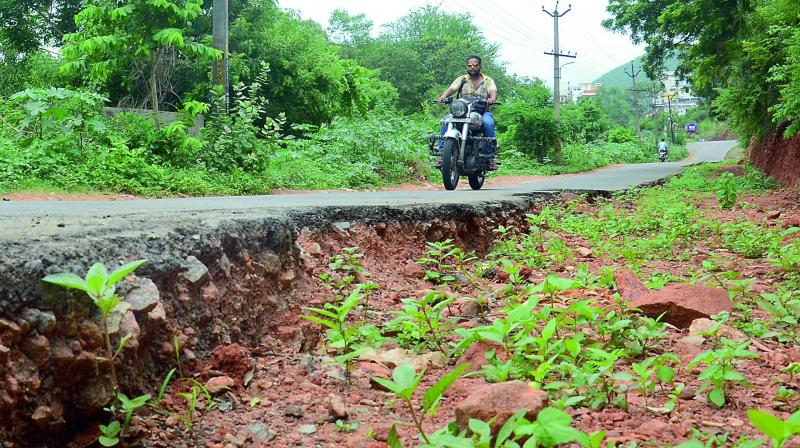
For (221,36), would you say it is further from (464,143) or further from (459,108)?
(464,143)

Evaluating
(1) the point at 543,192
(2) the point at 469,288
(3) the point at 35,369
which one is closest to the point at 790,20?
(1) the point at 543,192

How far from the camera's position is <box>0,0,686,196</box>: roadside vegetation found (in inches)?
328

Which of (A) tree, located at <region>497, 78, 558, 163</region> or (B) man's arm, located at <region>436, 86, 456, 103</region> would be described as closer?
(B) man's arm, located at <region>436, 86, 456, 103</region>

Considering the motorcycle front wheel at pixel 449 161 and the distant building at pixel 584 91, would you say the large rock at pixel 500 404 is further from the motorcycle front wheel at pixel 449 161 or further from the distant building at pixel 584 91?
the distant building at pixel 584 91

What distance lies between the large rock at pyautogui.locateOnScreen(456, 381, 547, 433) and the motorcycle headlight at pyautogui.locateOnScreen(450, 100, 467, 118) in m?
7.29

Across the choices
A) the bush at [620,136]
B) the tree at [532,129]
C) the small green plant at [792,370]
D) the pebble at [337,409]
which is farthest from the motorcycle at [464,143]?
the bush at [620,136]

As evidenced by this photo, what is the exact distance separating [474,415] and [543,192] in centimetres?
575

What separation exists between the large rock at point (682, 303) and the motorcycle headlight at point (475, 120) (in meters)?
6.06

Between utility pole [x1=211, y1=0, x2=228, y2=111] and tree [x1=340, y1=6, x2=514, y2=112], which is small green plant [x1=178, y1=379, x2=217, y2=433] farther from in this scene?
tree [x1=340, y1=6, x2=514, y2=112]

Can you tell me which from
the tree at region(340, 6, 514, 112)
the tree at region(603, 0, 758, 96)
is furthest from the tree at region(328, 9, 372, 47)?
the tree at region(603, 0, 758, 96)

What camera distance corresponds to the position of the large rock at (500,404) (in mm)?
1591

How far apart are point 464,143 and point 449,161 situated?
0.37 meters

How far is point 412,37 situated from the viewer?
54125mm

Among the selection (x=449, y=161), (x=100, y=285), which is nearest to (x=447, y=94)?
(x=449, y=161)
